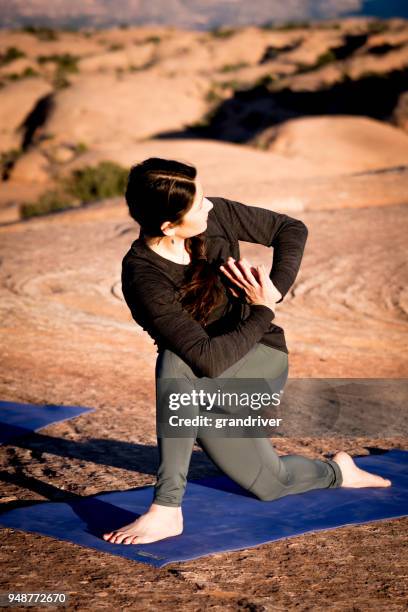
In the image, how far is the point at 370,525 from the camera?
3.30m

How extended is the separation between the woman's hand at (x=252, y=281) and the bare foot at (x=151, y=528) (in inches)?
31.3

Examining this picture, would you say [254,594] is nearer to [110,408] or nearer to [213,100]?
[110,408]

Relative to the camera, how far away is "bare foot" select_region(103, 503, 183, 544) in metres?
3.02

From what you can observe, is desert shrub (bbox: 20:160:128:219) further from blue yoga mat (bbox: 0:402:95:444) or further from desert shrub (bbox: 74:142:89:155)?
blue yoga mat (bbox: 0:402:95:444)

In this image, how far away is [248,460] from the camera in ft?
10.4

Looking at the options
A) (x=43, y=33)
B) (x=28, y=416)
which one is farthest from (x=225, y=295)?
(x=43, y=33)

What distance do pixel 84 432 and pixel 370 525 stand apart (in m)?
1.85

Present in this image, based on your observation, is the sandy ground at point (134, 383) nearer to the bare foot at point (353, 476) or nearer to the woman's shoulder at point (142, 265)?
the bare foot at point (353, 476)

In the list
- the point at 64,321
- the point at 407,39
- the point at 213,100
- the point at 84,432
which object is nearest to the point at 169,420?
the point at 84,432

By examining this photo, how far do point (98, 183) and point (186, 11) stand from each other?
445 ft

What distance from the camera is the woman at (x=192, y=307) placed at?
9.57ft

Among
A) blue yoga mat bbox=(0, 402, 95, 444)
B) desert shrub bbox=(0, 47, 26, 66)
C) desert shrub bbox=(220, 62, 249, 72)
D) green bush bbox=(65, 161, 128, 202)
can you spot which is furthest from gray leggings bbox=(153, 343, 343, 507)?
desert shrub bbox=(0, 47, 26, 66)

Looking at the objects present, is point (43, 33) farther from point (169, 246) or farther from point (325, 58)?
point (169, 246)

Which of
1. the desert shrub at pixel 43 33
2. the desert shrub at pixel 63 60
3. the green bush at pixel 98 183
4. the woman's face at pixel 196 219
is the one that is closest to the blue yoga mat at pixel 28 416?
the woman's face at pixel 196 219
